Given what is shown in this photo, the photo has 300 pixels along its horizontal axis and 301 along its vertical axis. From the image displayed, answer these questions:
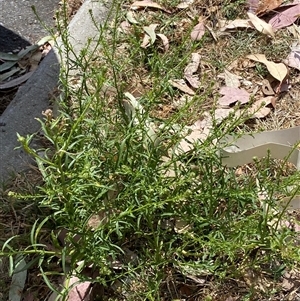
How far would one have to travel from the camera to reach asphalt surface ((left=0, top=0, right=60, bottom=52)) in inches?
118

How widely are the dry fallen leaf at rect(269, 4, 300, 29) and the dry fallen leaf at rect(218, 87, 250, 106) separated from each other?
48 centimetres

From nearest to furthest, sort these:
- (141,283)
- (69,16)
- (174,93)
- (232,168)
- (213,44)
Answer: (141,283) → (232,168) → (174,93) → (213,44) → (69,16)

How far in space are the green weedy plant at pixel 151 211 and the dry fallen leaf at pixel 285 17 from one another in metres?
1.05

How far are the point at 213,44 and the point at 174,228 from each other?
1137 mm

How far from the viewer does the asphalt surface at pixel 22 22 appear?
9.84ft

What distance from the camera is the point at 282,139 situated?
7.52 feet

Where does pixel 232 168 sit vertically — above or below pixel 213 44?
below

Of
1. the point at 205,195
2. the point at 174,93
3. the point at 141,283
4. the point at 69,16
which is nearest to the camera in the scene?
the point at 205,195

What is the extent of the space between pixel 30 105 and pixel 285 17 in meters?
1.42

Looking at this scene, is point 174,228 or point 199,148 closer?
point 199,148

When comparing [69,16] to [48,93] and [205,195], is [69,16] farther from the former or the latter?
[205,195]

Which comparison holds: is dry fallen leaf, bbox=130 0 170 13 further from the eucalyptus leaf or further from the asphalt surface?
the eucalyptus leaf

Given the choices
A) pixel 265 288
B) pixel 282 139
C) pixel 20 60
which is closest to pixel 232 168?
pixel 282 139

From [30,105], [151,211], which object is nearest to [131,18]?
[30,105]
